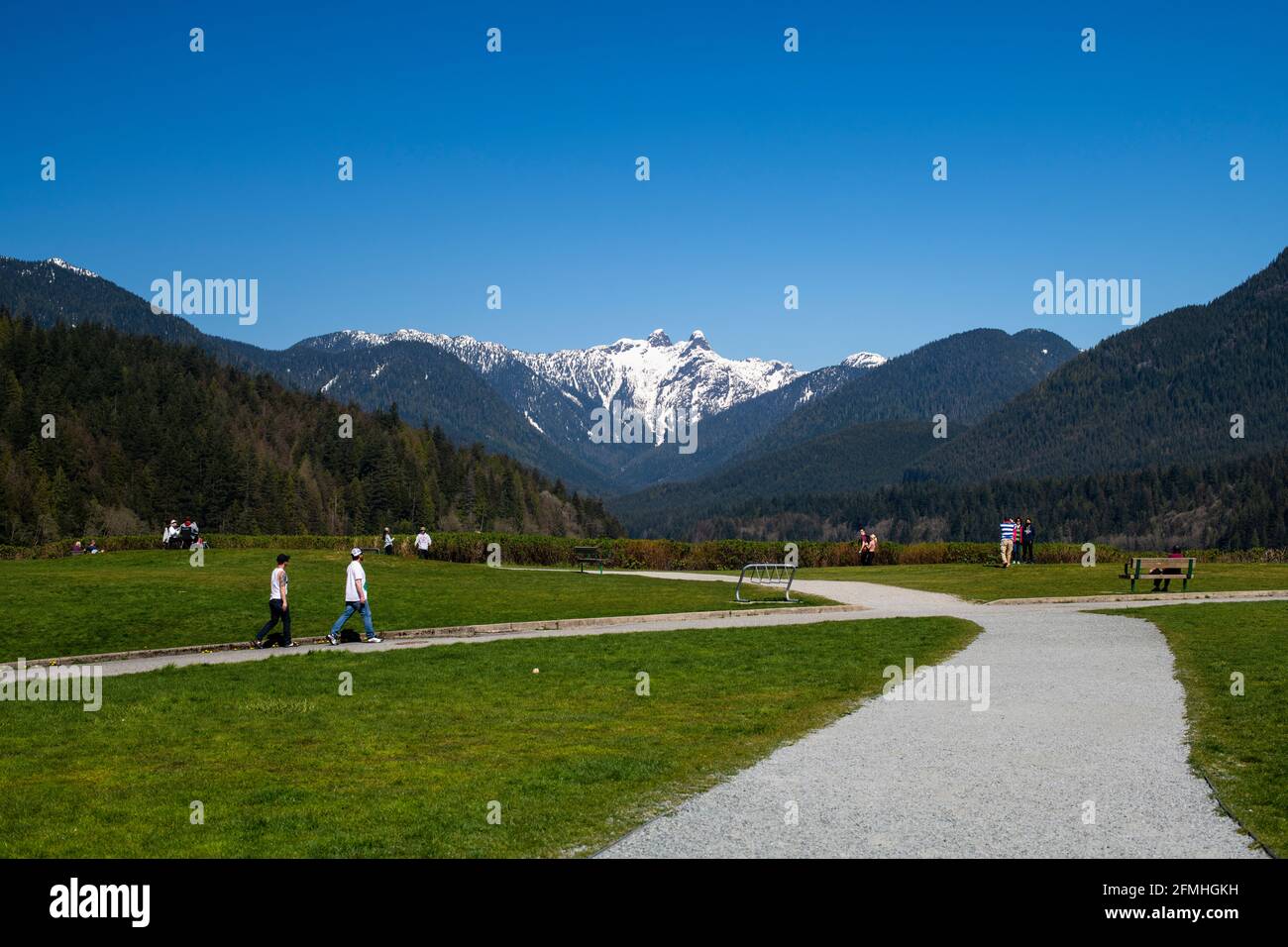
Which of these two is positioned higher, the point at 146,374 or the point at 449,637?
the point at 146,374

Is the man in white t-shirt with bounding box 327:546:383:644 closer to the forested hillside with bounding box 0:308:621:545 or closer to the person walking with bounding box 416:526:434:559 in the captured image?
the person walking with bounding box 416:526:434:559

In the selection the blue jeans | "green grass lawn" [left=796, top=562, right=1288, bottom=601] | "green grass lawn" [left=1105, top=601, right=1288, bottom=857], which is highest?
the blue jeans

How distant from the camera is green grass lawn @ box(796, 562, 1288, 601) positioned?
3614 centimetres

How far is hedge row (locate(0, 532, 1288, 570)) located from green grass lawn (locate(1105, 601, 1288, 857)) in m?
33.0

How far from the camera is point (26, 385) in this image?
13638 centimetres

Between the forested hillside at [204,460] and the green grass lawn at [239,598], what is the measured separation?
75031 millimetres

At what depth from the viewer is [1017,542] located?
53781mm

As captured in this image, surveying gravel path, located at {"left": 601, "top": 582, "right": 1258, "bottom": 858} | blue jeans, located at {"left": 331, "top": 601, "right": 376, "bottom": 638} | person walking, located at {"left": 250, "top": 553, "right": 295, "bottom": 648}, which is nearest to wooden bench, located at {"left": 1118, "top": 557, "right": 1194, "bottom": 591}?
gravel path, located at {"left": 601, "top": 582, "right": 1258, "bottom": 858}

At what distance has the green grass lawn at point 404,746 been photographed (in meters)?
8.65

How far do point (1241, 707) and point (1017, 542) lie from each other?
40.8 metres
